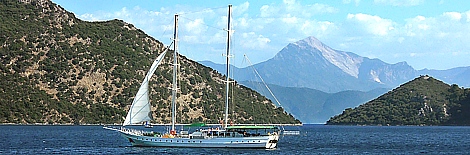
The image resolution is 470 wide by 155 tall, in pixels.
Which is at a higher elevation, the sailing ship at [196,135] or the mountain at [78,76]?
the mountain at [78,76]

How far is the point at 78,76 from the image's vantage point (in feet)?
549

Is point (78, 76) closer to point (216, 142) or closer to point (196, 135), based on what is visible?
point (196, 135)

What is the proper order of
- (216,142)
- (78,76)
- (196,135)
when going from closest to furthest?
(216,142)
(196,135)
(78,76)

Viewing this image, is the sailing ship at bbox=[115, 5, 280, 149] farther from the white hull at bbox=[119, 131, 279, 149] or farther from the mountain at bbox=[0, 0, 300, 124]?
the mountain at bbox=[0, 0, 300, 124]

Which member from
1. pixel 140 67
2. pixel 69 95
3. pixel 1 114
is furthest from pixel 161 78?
pixel 1 114

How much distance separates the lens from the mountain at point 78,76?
521 feet

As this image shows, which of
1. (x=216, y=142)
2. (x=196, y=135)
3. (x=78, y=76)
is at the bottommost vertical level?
(x=216, y=142)

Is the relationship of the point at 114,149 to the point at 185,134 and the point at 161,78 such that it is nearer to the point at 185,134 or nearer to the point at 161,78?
the point at 185,134

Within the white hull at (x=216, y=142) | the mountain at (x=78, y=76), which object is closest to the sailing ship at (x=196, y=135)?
the white hull at (x=216, y=142)

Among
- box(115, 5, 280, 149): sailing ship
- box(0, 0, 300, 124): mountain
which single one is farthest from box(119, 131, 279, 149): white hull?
box(0, 0, 300, 124): mountain

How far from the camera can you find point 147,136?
79.1 metres

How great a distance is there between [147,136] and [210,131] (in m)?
7.15

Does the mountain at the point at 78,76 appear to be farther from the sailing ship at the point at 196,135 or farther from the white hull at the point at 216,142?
the sailing ship at the point at 196,135

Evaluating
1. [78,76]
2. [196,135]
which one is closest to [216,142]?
[196,135]
